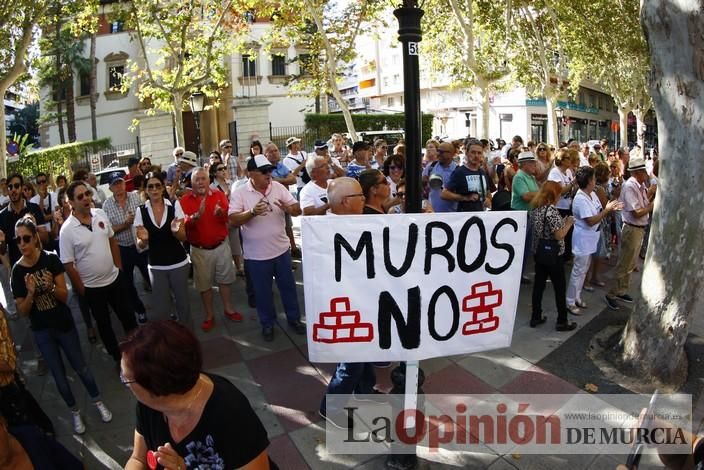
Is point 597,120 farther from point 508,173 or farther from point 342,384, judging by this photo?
point 342,384

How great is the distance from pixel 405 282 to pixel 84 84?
135 feet

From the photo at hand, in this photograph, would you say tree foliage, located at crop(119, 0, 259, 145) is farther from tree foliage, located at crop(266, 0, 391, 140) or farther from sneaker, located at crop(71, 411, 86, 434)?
sneaker, located at crop(71, 411, 86, 434)

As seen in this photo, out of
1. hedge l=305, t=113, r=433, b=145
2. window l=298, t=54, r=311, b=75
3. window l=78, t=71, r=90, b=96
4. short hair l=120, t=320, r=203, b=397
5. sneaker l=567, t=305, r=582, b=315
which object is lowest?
sneaker l=567, t=305, r=582, b=315

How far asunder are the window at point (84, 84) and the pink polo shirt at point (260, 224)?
37.7m

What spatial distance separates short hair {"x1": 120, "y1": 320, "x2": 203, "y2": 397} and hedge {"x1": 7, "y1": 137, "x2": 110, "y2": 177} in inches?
917

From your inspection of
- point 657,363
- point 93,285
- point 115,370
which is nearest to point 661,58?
point 657,363

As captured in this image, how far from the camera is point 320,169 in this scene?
5332mm

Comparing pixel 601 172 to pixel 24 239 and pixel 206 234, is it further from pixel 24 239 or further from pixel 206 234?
pixel 24 239

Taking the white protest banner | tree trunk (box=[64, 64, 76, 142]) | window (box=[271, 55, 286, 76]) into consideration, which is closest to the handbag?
the white protest banner

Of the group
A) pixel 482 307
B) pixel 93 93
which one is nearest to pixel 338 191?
pixel 482 307

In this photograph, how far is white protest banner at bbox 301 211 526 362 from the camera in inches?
108

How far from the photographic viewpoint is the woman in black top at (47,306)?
379 cm

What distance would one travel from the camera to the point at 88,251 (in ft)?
15.0

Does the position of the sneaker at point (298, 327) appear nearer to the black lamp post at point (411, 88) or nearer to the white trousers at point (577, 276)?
the black lamp post at point (411, 88)
